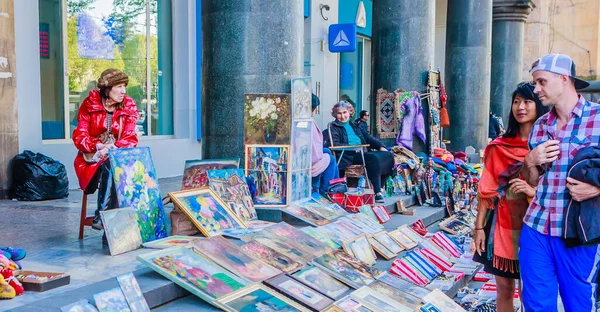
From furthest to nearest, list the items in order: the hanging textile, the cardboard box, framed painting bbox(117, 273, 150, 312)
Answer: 1. the hanging textile
2. the cardboard box
3. framed painting bbox(117, 273, 150, 312)

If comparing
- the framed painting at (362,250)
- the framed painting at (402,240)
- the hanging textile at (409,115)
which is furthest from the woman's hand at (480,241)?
the hanging textile at (409,115)

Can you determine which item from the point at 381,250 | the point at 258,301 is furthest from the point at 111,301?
the point at 381,250

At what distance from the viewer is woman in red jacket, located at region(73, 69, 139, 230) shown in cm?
497

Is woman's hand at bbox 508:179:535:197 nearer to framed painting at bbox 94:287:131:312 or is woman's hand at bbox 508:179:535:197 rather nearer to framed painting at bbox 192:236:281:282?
framed painting at bbox 192:236:281:282

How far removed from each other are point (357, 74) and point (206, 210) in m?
12.7

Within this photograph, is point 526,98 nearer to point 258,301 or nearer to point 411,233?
point 258,301

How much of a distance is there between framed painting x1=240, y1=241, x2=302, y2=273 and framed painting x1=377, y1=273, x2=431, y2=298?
737mm

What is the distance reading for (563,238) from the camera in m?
3.11

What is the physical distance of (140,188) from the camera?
16.8 ft

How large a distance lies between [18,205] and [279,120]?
3.23 metres

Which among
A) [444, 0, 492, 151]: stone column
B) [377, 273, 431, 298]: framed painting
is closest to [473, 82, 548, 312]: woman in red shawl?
[377, 273, 431, 298]: framed painting

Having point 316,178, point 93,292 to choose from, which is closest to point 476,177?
point 316,178

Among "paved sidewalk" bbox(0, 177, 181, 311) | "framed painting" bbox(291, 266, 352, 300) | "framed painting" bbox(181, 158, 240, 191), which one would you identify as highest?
"framed painting" bbox(181, 158, 240, 191)

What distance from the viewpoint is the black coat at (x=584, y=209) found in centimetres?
301
